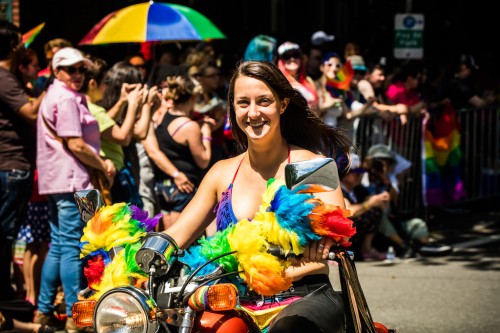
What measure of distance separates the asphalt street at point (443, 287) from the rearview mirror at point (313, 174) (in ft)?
13.0

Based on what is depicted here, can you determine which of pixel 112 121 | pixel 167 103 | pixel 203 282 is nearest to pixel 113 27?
pixel 167 103

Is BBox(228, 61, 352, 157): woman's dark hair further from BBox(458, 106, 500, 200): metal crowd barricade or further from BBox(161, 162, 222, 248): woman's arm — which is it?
BBox(458, 106, 500, 200): metal crowd barricade

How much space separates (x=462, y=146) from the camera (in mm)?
13203

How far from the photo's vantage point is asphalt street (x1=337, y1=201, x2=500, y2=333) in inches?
288

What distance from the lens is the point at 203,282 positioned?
11.2 feet

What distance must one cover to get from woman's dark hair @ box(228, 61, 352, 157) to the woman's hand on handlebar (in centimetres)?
101

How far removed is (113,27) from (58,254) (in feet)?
10.5

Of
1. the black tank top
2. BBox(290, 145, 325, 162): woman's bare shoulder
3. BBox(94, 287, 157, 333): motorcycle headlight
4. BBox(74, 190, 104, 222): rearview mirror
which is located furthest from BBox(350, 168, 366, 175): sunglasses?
BBox(94, 287, 157, 333): motorcycle headlight

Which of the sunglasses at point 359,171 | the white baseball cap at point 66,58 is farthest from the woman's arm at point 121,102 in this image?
the sunglasses at point 359,171

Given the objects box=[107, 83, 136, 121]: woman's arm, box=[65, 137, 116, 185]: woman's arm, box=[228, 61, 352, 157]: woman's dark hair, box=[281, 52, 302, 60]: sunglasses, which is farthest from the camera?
box=[281, 52, 302, 60]: sunglasses

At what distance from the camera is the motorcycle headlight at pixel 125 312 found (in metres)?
3.26

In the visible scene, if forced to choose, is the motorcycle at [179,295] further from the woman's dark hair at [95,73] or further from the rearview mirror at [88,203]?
the woman's dark hair at [95,73]

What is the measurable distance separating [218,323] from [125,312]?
0.34 metres

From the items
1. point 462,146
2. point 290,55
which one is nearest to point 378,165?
point 290,55
